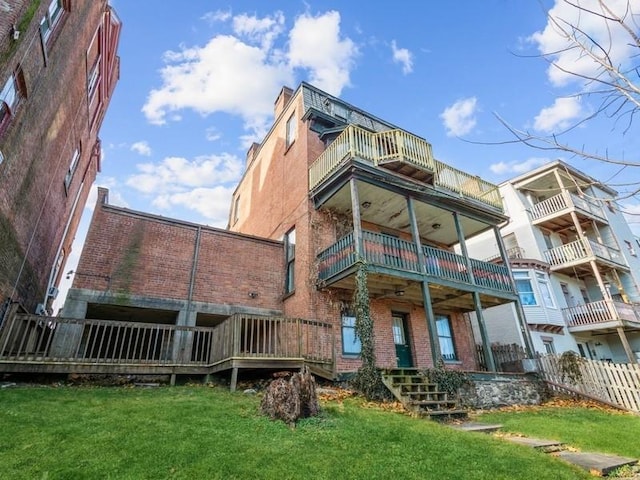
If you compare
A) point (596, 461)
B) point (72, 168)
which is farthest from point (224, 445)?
point (72, 168)

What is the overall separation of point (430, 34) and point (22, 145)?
8557mm

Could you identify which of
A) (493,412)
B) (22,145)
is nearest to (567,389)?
(493,412)

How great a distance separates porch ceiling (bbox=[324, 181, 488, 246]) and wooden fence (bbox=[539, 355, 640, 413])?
5966 mm

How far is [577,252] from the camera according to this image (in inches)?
757

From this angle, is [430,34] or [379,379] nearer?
[430,34]

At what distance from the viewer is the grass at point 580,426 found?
6137 millimetres

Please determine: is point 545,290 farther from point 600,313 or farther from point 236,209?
point 236,209

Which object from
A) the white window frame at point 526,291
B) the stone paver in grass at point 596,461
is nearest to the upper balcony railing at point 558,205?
the white window frame at point 526,291

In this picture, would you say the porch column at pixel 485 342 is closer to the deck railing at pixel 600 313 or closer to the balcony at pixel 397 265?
the balcony at pixel 397 265

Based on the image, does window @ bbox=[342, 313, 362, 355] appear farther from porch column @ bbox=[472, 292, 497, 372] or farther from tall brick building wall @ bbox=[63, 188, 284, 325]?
A: porch column @ bbox=[472, 292, 497, 372]

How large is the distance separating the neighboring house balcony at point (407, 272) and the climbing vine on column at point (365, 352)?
607 millimetres

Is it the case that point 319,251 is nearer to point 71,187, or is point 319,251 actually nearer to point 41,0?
point 41,0

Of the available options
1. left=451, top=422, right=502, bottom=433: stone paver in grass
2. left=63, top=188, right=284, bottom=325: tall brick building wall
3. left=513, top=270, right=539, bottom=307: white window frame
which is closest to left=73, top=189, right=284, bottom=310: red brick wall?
→ left=63, top=188, right=284, bottom=325: tall brick building wall

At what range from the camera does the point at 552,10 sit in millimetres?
3340
